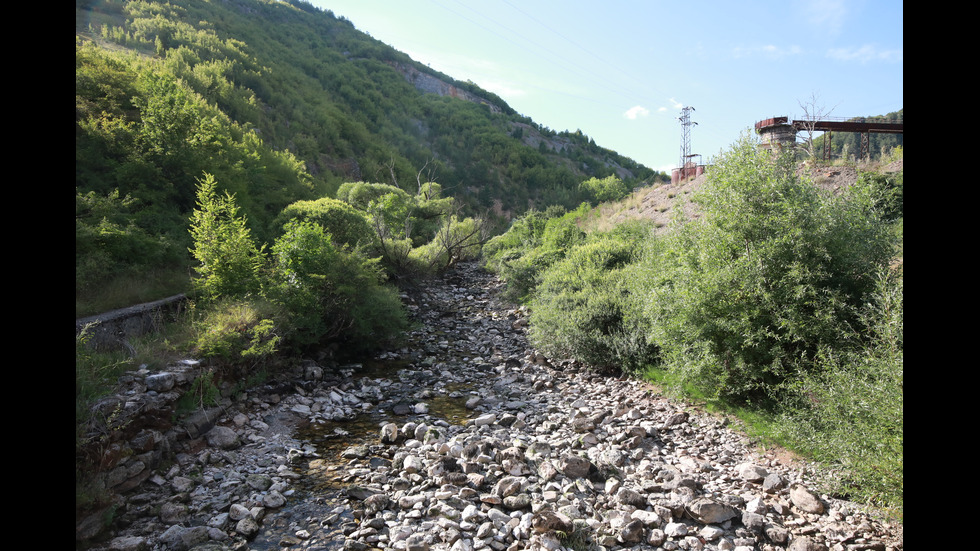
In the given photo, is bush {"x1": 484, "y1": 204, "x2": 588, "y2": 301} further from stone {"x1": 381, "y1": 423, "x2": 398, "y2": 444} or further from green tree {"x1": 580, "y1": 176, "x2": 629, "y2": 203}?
green tree {"x1": 580, "y1": 176, "x2": 629, "y2": 203}

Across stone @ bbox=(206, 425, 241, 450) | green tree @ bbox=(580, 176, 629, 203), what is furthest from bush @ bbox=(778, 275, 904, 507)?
green tree @ bbox=(580, 176, 629, 203)

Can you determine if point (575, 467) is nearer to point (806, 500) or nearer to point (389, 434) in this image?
point (806, 500)

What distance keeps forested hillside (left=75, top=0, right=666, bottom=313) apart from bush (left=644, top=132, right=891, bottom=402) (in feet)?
38.1

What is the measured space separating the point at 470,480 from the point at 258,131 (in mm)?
26342

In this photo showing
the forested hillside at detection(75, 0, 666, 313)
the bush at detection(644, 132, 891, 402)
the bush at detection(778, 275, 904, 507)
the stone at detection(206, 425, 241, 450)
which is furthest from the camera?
the forested hillside at detection(75, 0, 666, 313)

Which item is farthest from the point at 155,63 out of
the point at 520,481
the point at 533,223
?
the point at 520,481

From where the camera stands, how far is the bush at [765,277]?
23.4ft

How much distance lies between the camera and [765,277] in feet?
24.6

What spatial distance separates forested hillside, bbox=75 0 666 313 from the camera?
12594 mm

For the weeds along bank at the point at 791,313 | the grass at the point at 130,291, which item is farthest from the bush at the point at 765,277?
the grass at the point at 130,291

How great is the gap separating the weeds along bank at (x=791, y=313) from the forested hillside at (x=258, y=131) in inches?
452

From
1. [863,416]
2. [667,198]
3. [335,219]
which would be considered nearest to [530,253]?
[667,198]

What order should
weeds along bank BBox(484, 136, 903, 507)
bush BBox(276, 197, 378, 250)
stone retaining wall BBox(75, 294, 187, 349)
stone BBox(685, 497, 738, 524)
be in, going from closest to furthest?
weeds along bank BBox(484, 136, 903, 507) < stone BBox(685, 497, 738, 524) < stone retaining wall BBox(75, 294, 187, 349) < bush BBox(276, 197, 378, 250)

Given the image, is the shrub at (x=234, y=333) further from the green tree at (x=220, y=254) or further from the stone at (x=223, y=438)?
the stone at (x=223, y=438)
